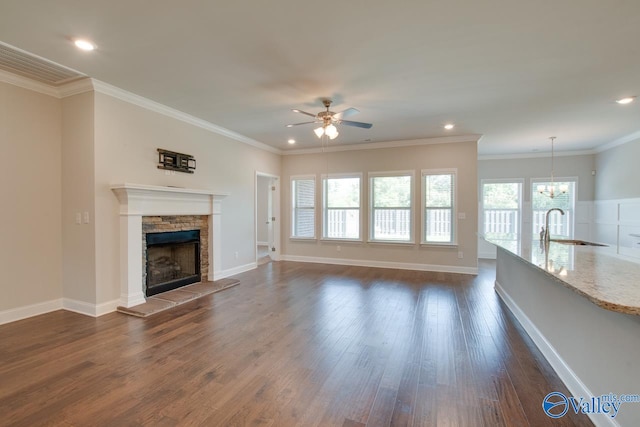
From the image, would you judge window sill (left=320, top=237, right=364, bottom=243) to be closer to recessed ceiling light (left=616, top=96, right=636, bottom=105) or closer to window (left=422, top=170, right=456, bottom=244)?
window (left=422, top=170, right=456, bottom=244)

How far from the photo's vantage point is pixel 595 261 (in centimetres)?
234

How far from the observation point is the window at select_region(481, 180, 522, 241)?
7.93 metres

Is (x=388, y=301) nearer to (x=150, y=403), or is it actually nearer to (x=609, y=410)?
(x=609, y=410)

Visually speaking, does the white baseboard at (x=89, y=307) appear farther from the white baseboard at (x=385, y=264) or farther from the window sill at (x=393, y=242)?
the window sill at (x=393, y=242)

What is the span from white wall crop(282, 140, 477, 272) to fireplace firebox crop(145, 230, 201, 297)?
9.17ft

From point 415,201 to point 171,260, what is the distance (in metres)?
4.95

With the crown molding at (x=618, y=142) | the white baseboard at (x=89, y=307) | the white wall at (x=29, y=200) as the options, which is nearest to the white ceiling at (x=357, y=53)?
the white wall at (x=29, y=200)

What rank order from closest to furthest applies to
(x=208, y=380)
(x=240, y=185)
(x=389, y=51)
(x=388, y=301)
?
1. (x=208, y=380)
2. (x=389, y=51)
3. (x=388, y=301)
4. (x=240, y=185)

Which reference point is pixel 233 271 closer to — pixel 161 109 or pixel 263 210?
pixel 161 109

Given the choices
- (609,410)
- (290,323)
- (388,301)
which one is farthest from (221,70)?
(609,410)

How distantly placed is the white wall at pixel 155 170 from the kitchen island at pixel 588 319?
460 centimetres

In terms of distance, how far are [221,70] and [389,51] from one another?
179cm

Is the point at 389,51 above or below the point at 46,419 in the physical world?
above

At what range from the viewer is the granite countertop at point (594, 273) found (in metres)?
1.36
